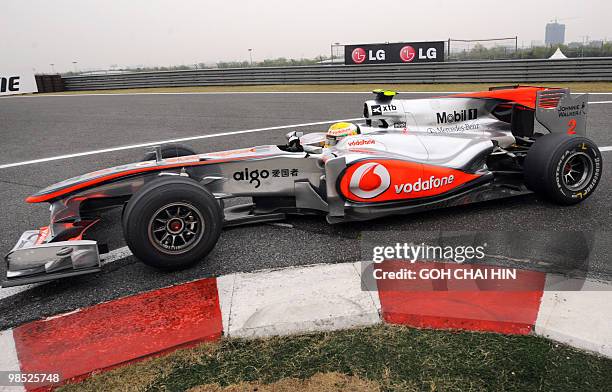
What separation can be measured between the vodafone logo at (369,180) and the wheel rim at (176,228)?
4.81 ft

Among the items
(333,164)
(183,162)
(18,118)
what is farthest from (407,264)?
(18,118)

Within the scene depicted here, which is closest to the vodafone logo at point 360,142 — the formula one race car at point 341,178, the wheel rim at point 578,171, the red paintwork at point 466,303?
the formula one race car at point 341,178

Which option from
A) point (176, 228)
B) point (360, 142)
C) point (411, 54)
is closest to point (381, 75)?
point (411, 54)

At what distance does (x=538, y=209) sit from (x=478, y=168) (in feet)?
2.42

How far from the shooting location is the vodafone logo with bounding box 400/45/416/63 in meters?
20.5

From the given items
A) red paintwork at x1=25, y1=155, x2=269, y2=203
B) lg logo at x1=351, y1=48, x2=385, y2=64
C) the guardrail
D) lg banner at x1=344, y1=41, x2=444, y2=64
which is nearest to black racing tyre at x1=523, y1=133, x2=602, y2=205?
red paintwork at x1=25, y1=155, x2=269, y2=203

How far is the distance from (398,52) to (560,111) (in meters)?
16.2

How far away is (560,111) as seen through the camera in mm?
5402

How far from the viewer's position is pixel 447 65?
1791 cm

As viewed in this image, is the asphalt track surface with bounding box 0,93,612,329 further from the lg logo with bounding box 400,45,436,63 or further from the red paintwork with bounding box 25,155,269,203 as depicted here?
the lg logo with bounding box 400,45,436,63

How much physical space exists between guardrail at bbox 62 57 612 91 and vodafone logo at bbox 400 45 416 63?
6.94ft

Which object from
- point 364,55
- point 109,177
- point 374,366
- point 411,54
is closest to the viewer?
point 374,366

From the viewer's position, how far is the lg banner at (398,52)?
20297 mm
